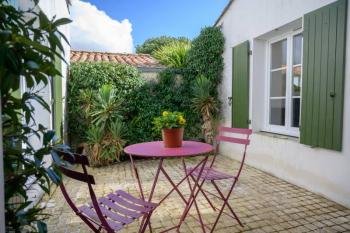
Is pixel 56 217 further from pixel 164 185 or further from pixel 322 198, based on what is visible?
pixel 322 198

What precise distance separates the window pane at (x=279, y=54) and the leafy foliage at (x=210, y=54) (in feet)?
5.38

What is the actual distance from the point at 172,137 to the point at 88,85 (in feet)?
14.1

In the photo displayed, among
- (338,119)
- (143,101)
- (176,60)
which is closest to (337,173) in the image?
(338,119)

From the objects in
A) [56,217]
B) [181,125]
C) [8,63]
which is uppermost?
[8,63]

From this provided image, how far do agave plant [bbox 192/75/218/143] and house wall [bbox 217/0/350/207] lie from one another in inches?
14.4

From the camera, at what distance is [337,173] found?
10.9 ft

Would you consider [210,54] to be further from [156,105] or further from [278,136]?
[278,136]

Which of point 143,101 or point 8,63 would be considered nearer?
point 8,63

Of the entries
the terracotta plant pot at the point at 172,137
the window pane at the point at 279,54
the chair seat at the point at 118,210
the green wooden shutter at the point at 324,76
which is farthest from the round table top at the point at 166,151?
the window pane at the point at 279,54

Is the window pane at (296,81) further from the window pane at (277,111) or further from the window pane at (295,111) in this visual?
the window pane at (277,111)

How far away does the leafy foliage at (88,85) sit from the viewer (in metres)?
6.08

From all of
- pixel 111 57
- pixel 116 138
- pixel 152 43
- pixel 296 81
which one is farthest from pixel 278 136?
pixel 152 43

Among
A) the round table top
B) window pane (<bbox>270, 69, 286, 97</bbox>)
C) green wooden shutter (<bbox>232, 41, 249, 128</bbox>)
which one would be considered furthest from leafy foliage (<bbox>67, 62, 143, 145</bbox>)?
the round table top

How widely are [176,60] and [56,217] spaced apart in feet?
17.0
